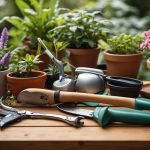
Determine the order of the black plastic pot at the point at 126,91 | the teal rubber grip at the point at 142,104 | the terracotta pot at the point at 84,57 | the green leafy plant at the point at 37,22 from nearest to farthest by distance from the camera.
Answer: the teal rubber grip at the point at 142,104 < the black plastic pot at the point at 126,91 < the terracotta pot at the point at 84,57 < the green leafy plant at the point at 37,22

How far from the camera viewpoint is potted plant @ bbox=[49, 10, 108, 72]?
1348mm

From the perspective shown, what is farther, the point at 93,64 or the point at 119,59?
the point at 93,64

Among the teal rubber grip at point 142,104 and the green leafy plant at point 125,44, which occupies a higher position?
the green leafy plant at point 125,44

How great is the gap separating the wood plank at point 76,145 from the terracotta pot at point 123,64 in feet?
1.52

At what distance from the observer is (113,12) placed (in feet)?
9.66

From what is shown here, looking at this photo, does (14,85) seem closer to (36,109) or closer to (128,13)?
(36,109)

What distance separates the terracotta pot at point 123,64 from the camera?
124cm

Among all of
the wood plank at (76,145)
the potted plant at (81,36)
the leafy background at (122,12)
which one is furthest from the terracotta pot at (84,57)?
the leafy background at (122,12)

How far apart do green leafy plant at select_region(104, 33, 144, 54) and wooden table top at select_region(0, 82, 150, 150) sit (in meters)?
0.42

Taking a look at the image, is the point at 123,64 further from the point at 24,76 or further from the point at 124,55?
the point at 24,76

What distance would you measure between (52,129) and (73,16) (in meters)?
0.66

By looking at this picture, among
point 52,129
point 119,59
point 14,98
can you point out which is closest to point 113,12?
point 119,59

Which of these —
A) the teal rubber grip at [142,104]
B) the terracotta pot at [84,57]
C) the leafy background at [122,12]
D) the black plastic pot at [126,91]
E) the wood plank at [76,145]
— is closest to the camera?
the wood plank at [76,145]

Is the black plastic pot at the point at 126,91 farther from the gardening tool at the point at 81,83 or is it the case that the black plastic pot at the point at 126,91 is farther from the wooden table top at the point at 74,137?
the wooden table top at the point at 74,137
